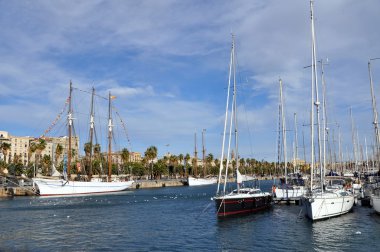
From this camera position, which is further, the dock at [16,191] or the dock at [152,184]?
→ the dock at [152,184]

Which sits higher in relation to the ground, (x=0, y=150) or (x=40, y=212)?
(x=0, y=150)

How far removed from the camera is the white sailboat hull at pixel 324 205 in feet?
125

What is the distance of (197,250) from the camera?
28.0 metres

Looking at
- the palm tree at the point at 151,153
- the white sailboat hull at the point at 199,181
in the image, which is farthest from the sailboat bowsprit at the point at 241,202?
the palm tree at the point at 151,153

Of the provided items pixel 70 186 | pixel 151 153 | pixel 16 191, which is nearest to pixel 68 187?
pixel 70 186

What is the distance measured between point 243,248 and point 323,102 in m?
36.8

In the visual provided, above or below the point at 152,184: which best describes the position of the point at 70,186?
above

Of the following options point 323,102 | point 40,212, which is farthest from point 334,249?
point 40,212

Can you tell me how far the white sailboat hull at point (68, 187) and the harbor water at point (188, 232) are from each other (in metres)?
37.6

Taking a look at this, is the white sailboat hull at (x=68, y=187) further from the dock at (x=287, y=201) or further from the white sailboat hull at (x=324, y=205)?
the white sailboat hull at (x=324, y=205)

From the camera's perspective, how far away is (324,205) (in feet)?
127

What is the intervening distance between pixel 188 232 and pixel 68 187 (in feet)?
200

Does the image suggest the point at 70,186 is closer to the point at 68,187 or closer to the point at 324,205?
the point at 68,187

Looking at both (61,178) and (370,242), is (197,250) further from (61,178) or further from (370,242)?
(61,178)
